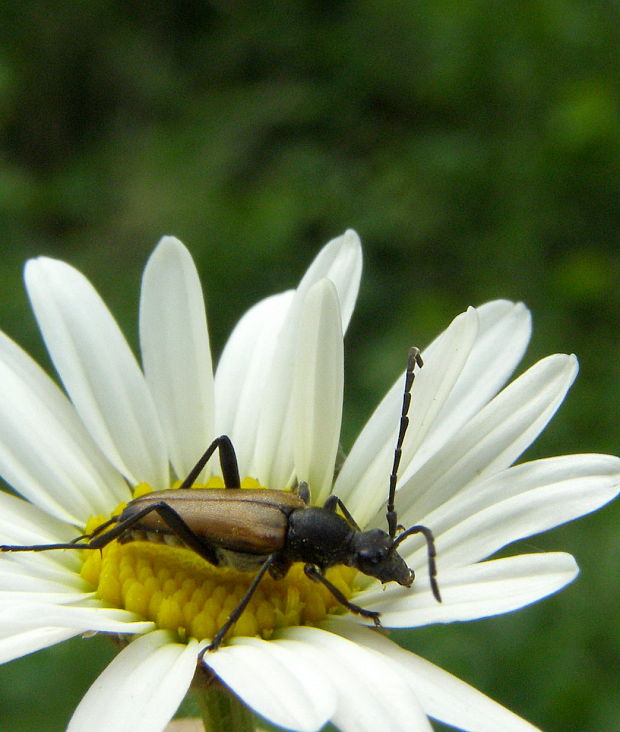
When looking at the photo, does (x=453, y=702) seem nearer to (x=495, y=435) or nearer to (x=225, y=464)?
(x=495, y=435)

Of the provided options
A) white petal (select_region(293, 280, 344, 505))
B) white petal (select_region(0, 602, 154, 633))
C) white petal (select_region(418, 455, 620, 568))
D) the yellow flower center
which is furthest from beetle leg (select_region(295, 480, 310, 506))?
white petal (select_region(0, 602, 154, 633))

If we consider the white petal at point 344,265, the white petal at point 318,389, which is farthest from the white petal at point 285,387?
the white petal at point 318,389

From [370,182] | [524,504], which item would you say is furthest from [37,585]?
[370,182]

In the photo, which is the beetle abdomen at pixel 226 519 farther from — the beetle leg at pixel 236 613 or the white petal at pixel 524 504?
the white petal at pixel 524 504

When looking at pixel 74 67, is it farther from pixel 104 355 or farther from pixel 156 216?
pixel 104 355

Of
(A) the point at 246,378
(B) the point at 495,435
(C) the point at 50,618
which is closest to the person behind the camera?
(C) the point at 50,618

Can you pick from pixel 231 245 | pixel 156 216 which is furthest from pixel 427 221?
pixel 156 216

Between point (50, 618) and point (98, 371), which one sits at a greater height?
point (98, 371)
